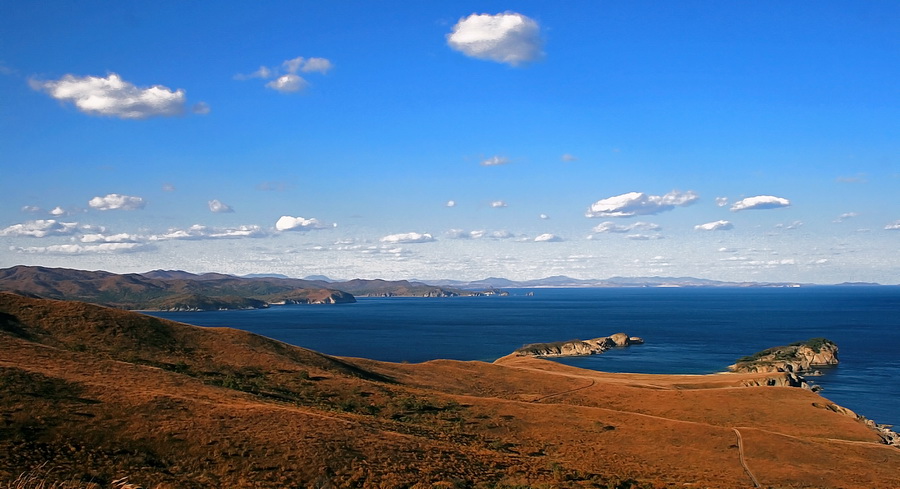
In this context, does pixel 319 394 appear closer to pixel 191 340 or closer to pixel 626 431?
pixel 191 340

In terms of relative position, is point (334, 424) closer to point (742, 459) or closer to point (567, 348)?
point (742, 459)

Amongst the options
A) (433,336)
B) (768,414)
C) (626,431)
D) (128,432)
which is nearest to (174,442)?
(128,432)

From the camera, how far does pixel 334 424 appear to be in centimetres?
3309

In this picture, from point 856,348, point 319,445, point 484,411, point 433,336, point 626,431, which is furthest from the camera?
point 433,336

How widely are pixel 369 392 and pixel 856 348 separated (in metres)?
127

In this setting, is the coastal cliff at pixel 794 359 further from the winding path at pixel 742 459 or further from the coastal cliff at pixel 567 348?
the winding path at pixel 742 459

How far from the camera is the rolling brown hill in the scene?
83.2 ft

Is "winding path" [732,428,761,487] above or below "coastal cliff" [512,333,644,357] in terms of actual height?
above

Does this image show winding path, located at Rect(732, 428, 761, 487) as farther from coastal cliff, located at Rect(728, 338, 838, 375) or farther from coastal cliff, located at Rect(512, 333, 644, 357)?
coastal cliff, located at Rect(512, 333, 644, 357)

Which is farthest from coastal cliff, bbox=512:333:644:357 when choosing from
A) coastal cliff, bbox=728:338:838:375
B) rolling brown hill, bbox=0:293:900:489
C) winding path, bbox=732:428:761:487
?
winding path, bbox=732:428:761:487

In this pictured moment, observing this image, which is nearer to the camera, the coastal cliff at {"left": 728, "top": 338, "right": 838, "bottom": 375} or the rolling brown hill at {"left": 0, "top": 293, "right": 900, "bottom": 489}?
the rolling brown hill at {"left": 0, "top": 293, "right": 900, "bottom": 489}

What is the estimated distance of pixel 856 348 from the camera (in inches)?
5094

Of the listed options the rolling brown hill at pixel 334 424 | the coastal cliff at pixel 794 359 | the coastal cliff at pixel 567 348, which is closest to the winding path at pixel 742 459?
the rolling brown hill at pixel 334 424

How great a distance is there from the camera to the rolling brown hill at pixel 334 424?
998 inches
